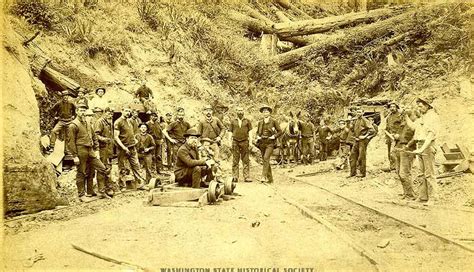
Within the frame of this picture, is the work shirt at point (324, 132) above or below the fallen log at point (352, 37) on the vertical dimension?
below

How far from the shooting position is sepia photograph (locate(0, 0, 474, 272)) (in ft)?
14.3

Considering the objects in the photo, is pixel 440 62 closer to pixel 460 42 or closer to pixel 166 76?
pixel 460 42

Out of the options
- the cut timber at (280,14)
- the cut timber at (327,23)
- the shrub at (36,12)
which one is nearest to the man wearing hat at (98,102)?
the shrub at (36,12)

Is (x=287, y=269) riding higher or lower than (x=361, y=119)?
lower

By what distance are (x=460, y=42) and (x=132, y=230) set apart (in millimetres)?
5660

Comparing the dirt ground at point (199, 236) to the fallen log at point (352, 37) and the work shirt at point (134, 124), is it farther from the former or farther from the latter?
the fallen log at point (352, 37)

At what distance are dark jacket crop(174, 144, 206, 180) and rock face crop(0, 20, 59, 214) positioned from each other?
161cm

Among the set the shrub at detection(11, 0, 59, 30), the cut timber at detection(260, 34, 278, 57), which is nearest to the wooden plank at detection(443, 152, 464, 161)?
the cut timber at detection(260, 34, 278, 57)

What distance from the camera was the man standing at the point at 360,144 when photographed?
818cm

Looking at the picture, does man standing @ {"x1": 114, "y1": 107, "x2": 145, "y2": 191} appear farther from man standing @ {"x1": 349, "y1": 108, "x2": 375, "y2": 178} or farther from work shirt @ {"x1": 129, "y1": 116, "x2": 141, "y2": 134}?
man standing @ {"x1": 349, "y1": 108, "x2": 375, "y2": 178}

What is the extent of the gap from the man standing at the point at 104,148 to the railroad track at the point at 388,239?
9.08 feet


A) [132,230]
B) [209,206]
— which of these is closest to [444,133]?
[209,206]

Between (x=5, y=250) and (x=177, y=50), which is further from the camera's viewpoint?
(x=177, y=50)

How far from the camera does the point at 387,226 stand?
189 inches
